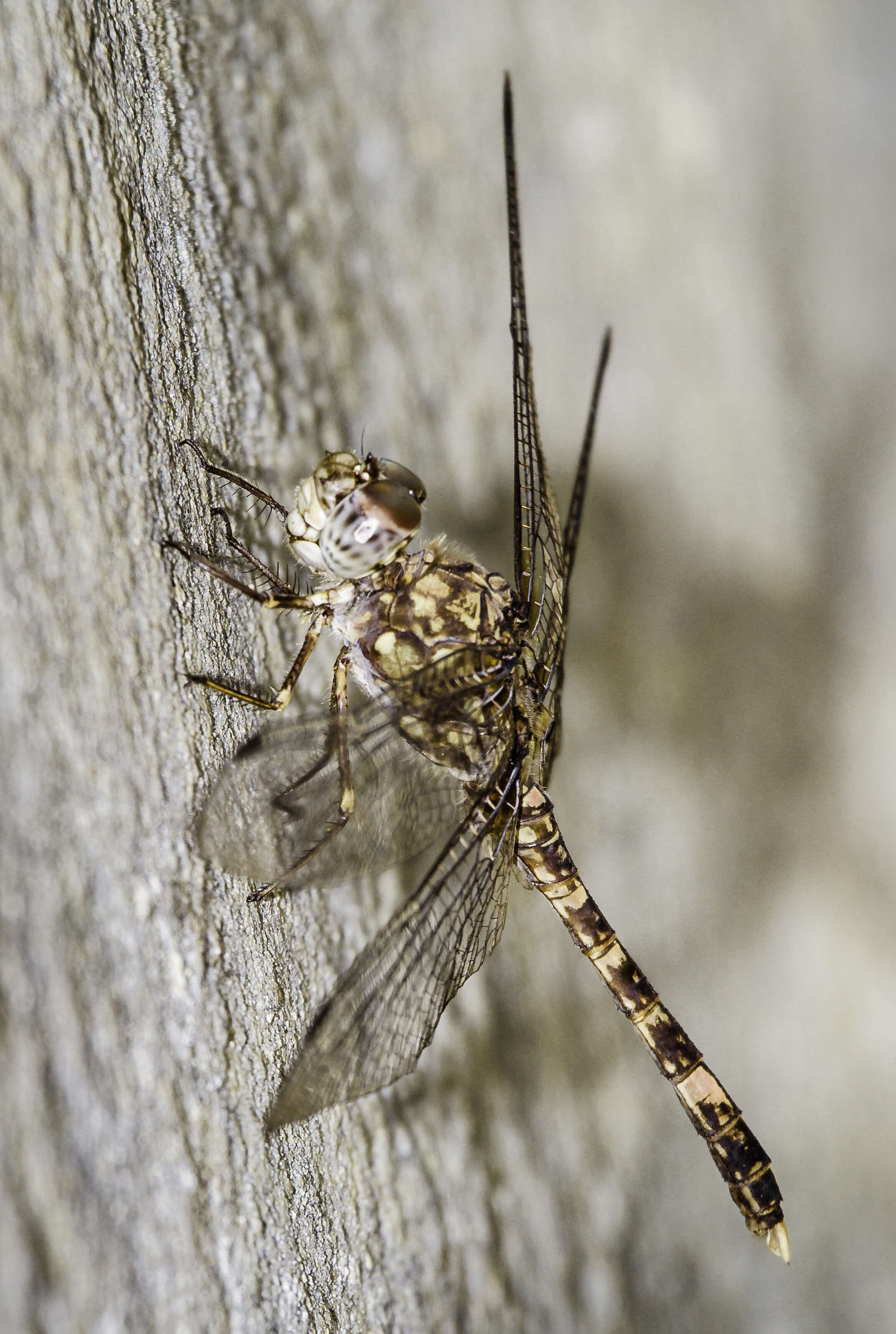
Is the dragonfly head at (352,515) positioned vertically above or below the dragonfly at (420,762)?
above

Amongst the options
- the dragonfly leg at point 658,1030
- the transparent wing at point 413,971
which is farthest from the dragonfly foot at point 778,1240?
the transparent wing at point 413,971

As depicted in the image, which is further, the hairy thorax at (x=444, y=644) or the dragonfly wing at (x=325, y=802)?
the hairy thorax at (x=444, y=644)

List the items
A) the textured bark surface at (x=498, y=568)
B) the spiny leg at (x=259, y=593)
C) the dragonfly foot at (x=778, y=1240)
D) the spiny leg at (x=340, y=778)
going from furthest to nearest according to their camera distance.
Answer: the dragonfly foot at (x=778, y=1240), the spiny leg at (x=340, y=778), the spiny leg at (x=259, y=593), the textured bark surface at (x=498, y=568)

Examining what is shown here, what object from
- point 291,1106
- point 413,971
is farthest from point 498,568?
point 291,1106

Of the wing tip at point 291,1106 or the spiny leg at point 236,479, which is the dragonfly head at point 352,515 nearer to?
the spiny leg at point 236,479

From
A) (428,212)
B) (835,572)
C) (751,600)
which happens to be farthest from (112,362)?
(835,572)

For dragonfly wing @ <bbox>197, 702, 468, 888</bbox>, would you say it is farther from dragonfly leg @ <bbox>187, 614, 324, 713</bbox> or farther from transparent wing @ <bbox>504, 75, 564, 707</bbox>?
transparent wing @ <bbox>504, 75, 564, 707</bbox>

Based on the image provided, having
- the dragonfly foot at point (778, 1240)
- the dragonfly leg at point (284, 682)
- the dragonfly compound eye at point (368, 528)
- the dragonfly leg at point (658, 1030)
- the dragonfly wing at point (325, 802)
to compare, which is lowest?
the dragonfly foot at point (778, 1240)

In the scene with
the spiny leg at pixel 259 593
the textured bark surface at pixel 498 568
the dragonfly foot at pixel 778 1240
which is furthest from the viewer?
the dragonfly foot at pixel 778 1240
